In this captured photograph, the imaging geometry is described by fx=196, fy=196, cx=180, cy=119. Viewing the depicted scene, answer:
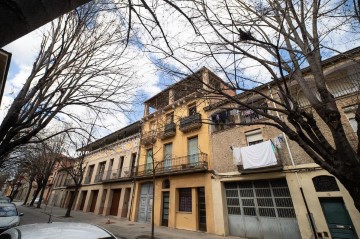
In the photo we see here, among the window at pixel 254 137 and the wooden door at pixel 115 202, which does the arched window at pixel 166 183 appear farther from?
the window at pixel 254 137

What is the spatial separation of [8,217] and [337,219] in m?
15.2

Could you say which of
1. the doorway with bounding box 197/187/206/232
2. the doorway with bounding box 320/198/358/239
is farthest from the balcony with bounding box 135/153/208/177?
the doorway with bounding box 320/198/358/239

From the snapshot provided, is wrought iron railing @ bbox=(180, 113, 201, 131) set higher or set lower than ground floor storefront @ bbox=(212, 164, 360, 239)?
higher

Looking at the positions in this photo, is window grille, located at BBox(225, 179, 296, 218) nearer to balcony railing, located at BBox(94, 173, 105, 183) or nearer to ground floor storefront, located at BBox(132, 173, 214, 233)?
ground floor storefront, located at BBox(132, 173, 214, 233)

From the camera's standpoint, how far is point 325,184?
9.27m

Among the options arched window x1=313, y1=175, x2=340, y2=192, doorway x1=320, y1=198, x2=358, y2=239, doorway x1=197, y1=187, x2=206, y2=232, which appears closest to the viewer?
doorway x1=320, y1=198, x2=358, y2=239

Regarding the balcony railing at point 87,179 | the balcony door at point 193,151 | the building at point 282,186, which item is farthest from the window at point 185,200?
the balcony railing at point 87,179

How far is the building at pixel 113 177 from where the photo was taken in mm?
19438

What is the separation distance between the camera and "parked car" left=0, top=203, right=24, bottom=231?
8.47 metres

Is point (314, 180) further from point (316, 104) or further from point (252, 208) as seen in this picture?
point (316, 104)

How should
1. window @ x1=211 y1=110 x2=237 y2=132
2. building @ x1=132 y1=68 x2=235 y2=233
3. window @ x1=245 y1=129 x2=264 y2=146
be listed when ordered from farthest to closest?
1. window @ x1=211 y1=110 x2=237 y2=132
2. building @ x1=132 y1=68 x2=235 y2=233
3. window @ x1=245 y1=129 x2=264 y2=146

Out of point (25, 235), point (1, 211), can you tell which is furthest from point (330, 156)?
point (1, 211)

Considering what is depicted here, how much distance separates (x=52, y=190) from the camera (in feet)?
116

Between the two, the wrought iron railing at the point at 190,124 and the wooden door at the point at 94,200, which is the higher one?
the wrought iron railing at the point at 190,124
